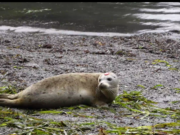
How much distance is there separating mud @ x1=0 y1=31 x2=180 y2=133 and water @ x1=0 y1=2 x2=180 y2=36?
137 cm

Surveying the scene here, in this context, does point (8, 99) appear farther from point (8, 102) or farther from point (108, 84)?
point (108, 84)

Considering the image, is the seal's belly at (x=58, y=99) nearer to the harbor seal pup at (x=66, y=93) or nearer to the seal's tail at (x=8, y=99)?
the harbor seal pup at (x=66, y=93)

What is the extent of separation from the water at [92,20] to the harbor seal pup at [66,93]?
8.15 m

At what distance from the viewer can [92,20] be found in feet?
51.1

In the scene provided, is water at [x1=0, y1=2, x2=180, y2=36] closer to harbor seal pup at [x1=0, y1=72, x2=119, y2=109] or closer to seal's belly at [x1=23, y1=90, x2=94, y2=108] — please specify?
harbor seal pup at [x1=0, y1=72, x2=119, y2=109]

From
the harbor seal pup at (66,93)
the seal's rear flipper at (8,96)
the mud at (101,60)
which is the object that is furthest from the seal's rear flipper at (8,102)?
the mud at (101,60)

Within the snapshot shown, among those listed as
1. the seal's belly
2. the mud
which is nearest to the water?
the mud

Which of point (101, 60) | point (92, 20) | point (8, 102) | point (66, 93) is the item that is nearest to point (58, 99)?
point (66, 93)

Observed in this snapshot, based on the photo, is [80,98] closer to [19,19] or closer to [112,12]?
[19,19]

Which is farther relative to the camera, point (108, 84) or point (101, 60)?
point (101, 60)

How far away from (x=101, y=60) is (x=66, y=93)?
11.5 feet

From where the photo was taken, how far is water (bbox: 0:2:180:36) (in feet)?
44.3

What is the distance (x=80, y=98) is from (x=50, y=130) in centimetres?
106

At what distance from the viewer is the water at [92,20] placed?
1350cm
